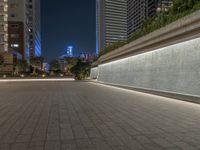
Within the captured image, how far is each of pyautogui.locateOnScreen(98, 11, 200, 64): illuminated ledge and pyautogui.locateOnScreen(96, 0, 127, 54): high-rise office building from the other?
272ft

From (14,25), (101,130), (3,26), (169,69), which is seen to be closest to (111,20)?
(14,25)

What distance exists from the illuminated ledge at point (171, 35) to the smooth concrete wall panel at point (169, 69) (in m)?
0.30

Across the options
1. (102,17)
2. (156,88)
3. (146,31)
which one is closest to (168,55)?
(156,88)

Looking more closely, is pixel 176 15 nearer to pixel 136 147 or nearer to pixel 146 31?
pixel 146 31

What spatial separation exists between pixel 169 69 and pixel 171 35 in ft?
6.47

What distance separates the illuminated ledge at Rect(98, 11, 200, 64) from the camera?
517 inches

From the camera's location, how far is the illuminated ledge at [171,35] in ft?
43.1

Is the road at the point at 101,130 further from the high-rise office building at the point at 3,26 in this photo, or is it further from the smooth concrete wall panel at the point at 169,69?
the high-rise office building at the point at 3,26

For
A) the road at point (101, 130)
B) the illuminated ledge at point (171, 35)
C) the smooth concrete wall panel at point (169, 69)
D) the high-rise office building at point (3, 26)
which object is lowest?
the road at point (101, 130)

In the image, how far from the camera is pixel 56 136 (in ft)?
22.7

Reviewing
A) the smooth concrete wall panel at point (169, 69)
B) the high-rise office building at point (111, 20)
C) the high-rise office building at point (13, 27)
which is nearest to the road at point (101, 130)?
the smooth concrete wall panel at point (169, 69)

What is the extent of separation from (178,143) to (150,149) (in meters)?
0.78

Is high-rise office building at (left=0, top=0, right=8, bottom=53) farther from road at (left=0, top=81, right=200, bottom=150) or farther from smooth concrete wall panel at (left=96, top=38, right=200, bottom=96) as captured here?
road at (left=0, top=81, right=200, bottom=150)

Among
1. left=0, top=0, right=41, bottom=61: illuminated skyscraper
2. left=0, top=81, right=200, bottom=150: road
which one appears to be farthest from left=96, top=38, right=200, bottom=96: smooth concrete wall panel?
left=0, top=0, right=41, bottom=61: illuminated skyscraper
